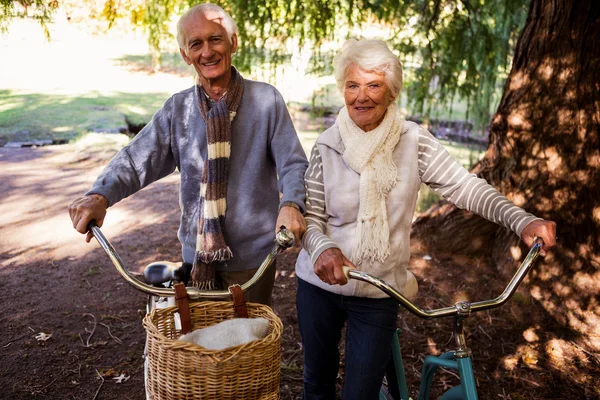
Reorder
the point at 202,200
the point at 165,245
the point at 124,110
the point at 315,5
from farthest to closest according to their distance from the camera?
the point at 124,110, the point at 165,245, the point at 315,5, the point at 202,200

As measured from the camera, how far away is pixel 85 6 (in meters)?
5.40

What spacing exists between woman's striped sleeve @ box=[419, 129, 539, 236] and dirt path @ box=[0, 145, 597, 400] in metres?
1.71

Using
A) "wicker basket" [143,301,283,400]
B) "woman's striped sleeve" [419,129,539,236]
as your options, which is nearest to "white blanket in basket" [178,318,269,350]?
"wicker basket" [143,301,283,400]

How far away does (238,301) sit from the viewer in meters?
1.80

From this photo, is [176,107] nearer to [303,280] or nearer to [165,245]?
[303,280]

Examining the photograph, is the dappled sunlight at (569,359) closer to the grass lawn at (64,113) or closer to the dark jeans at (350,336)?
the dark jeans at (350,336)

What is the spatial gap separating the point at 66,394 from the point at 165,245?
8.47ft

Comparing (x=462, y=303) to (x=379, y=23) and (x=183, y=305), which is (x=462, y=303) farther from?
(x=379, y=23)

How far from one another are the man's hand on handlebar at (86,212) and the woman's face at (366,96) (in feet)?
3.06

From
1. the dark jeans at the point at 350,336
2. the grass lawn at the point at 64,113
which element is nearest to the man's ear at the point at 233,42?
the dark jeans at the point at 350,336

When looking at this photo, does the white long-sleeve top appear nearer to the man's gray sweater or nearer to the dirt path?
the man's gray sweater

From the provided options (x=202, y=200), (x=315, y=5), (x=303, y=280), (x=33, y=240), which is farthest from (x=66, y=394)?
(x=315, y=5)

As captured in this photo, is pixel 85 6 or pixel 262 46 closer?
pixel 262 46

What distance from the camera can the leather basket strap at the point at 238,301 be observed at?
179cm
